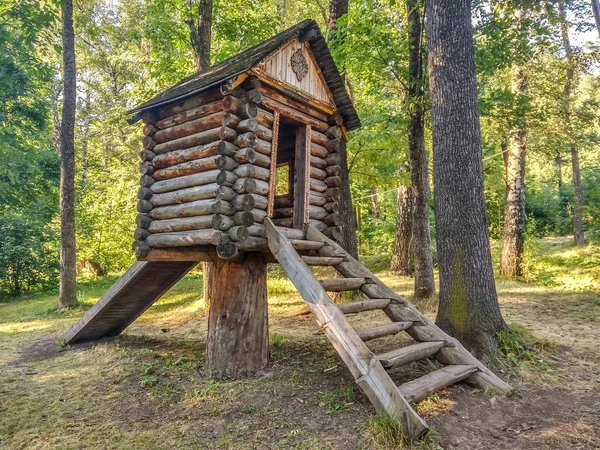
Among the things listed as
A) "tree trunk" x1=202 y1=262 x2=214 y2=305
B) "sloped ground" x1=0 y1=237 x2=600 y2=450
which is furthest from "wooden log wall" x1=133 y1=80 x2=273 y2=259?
"tree trunk" x1=202 y1=262 x2=214 y2=305

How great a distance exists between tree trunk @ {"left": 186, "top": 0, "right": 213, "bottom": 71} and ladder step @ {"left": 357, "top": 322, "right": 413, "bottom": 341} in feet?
30.6

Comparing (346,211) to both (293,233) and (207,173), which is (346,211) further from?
(207,173)

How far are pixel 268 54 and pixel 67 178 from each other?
383 inches

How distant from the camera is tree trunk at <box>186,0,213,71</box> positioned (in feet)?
37.4

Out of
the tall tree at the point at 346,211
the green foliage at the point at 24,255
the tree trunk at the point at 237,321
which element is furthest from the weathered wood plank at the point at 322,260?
the green foliage at the point at 24,255

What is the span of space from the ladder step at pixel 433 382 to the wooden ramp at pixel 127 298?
492cm

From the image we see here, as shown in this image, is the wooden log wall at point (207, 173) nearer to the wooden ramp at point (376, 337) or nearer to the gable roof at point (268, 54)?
the gable roof at point (268, 54)

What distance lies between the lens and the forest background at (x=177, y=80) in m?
9.55

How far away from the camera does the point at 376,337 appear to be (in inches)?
189

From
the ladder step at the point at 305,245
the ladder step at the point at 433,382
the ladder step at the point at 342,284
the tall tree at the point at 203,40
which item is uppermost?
the tall tree at the point at 203,40

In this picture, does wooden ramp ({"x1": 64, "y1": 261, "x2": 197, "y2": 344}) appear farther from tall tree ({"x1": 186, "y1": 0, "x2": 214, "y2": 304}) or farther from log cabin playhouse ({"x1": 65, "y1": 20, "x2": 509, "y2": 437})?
tall tree ({"x1": 186, "y1": 0, "x2": 214, "y2": 304})

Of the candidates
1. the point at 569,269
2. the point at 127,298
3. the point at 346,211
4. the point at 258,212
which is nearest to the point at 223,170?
the point at 258,212

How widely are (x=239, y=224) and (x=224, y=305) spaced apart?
4.69 feet

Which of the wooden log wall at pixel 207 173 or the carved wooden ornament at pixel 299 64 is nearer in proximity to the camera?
the wooden log wall at pixel 207 173
